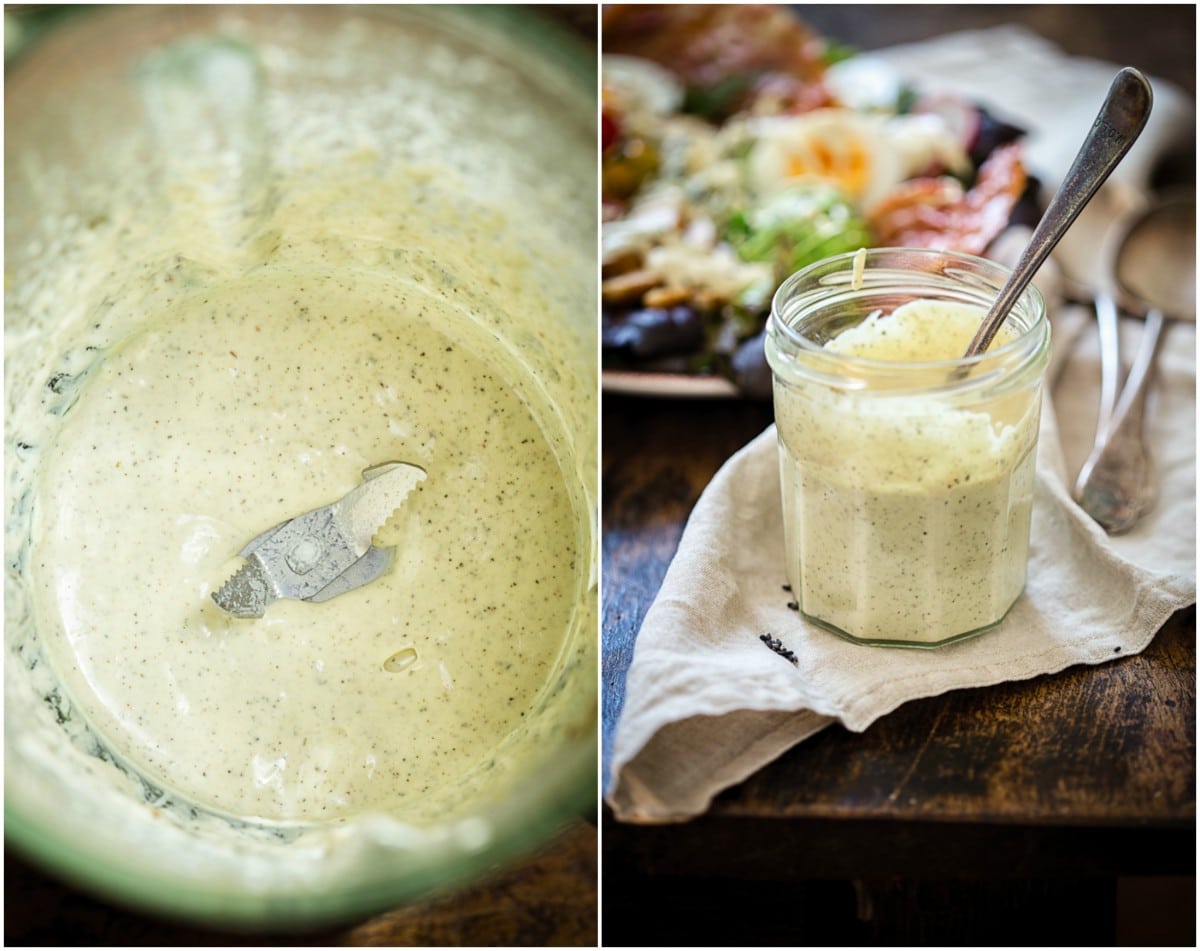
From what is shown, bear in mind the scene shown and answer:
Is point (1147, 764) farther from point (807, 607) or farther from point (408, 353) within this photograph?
point (408, 353)

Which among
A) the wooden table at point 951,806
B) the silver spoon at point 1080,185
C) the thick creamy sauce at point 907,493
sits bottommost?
the wooden table at point 951,806

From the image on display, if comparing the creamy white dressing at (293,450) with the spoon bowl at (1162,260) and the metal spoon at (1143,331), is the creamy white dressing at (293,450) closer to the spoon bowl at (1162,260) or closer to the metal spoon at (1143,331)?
the metal spoon at (1143,331)

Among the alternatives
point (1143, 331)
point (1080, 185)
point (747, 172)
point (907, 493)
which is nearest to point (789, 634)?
point (907, 493)

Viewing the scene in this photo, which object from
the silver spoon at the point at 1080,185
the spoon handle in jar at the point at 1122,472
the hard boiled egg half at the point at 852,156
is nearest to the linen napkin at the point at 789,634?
the spoon handle in jar at the point at 1122,472

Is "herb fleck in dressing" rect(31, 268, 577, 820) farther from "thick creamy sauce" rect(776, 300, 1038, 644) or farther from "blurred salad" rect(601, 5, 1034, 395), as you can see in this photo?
"blurred salad" rect(601, 5, 1034, 395)

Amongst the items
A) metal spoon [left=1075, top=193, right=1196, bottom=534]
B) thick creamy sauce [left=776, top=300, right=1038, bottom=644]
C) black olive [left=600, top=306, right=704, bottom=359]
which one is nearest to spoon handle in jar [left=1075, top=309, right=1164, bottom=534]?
metal spoon [left=1075, top=193, right=1196, bottom=534]

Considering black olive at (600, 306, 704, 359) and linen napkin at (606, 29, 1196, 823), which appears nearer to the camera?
linen napkin at (606, 29, 1196, 823)
